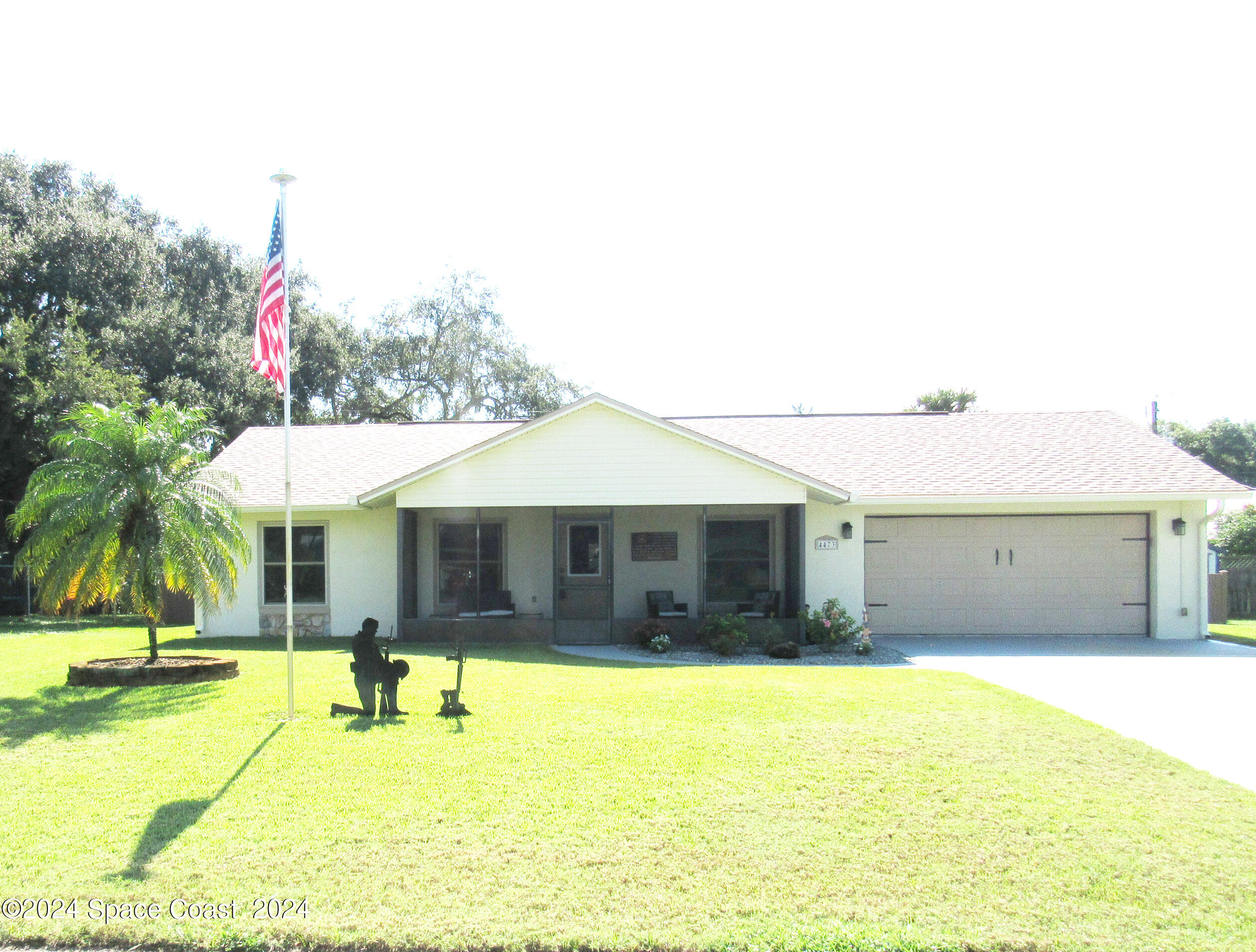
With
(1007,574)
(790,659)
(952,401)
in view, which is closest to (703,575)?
(790,659)

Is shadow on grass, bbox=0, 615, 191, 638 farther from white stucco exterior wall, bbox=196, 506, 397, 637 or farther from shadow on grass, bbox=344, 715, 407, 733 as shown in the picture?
shadow on grass, bbox=344, 715, 407, 733

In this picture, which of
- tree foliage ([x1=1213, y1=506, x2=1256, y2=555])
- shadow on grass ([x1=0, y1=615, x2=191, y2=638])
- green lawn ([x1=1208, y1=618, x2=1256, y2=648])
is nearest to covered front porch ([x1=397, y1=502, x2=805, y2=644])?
shadow on grass ([x1=0, y1=615, x2=191, y2=638])

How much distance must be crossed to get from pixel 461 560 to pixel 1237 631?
14924 millimetres

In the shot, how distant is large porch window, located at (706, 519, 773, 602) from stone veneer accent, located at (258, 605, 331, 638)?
680 centimetres

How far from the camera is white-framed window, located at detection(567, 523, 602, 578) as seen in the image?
16.5 meters

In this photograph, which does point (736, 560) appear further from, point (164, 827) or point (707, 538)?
point (164, 827)

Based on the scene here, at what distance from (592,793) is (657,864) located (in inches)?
48.0

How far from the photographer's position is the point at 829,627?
14.4 meters

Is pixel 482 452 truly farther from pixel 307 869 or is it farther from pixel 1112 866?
pixel 1112 866

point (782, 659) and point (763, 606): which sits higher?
point (763, 606)

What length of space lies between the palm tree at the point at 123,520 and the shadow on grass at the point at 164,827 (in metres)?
5.11

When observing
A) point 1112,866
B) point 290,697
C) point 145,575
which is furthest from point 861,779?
point 145,575

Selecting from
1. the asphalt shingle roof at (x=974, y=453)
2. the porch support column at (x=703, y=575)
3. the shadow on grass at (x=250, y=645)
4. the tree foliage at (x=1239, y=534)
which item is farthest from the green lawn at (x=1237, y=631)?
the shadow on grass at (x=250, y=645)

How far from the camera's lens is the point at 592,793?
6137mm
